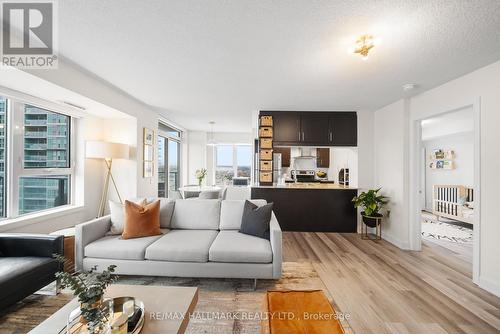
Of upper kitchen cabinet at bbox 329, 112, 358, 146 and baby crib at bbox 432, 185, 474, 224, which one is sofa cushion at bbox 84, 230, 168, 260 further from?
baby crib at bbox 432, 185, 474, 224

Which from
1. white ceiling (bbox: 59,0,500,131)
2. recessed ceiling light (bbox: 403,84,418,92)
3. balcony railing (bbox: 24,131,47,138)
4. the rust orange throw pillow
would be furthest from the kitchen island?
balcony railing (bbox: 24,131,47,138)

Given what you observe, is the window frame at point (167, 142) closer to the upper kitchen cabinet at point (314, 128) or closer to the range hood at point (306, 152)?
the upper kitchen cabinet at point (314, 128)

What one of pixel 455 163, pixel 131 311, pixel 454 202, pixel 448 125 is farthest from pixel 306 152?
pixel 131 311

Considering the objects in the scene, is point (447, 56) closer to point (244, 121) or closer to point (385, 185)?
point (385, 185)

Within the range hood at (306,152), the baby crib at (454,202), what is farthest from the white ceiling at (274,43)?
the baby crib at (454,202)

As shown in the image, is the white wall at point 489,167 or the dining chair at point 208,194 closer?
the white wall at point 489,167

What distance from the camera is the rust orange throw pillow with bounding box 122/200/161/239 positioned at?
2654 mm

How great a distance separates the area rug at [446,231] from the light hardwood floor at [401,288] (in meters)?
0.73

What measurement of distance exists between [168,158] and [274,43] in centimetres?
525

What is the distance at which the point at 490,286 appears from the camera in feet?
7.89

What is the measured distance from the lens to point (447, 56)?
2.33 meters

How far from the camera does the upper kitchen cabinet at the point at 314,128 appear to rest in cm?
467

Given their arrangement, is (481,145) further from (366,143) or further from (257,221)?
(257,221)

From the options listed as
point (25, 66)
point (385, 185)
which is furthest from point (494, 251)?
point (25, 66)
